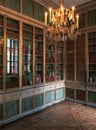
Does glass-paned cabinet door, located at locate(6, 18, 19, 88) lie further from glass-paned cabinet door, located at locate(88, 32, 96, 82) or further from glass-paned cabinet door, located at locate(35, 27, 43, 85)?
glass-paned cabinet door, located at locate(88, 32, 96, 82)

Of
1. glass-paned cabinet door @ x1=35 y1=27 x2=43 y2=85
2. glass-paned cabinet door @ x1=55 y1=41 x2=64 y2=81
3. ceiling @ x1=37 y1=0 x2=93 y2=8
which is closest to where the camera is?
glass-paned cabinet door @ x1=35 y1=27 x2=43 y2=85

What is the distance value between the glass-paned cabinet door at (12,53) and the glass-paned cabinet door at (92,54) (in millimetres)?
2722

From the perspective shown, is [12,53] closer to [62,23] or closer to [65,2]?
[62,23]

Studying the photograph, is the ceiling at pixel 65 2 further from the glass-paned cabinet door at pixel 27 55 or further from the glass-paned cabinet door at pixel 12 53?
the glass-paned cabinet door at pixel 12 53

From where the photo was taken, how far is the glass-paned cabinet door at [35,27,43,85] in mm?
4648

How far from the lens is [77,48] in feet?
18.3

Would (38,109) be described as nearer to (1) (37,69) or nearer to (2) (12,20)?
(1) (37,69)

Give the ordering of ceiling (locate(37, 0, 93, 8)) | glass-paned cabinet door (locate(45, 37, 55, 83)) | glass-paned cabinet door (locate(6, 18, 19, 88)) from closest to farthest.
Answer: glass-paned cabinet door (locate(6, 18, 19, 88))
ceiling (locate(37, 0, 93, 8))
glass-paned cabinet door (locate(45, 37, 55, 83))

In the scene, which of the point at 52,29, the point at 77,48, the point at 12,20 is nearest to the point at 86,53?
the point at 77,48

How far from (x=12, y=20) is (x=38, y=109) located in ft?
9.33

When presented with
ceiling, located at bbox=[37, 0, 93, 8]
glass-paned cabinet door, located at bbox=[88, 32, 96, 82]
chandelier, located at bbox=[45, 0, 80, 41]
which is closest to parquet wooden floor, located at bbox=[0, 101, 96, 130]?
glass-paned cabinet door, located at bbox=[88, 32, 96, 82]

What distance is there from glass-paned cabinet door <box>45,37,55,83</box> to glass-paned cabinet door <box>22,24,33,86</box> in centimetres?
80

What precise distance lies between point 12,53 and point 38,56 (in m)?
1.08

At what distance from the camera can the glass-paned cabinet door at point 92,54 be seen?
5.15 metres
